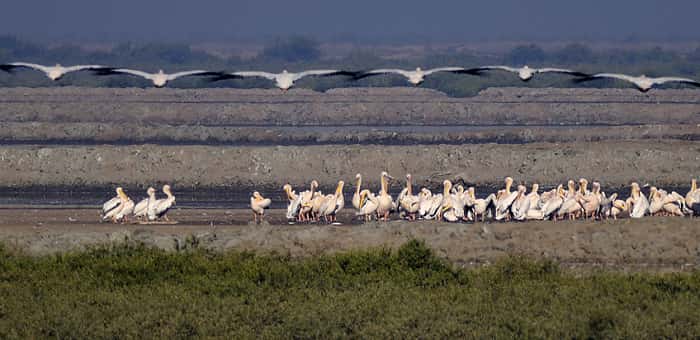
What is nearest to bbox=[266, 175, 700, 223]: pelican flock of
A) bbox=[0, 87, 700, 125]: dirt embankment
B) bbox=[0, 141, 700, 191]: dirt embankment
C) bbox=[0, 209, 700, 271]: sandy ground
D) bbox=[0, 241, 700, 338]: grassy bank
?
bbox=[0, 209, 700, 271]: sandy ground

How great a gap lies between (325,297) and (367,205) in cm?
1044

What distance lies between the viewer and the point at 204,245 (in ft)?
89.7

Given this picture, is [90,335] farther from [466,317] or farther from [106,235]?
[106,235]

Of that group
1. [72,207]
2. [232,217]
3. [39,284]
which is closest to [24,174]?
[72,207]

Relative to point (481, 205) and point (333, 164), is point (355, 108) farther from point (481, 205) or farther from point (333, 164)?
point (481, 205)

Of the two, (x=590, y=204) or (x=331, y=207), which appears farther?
(x=590, y=204)

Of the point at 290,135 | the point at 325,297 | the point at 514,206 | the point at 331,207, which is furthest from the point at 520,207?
the point at 290,135

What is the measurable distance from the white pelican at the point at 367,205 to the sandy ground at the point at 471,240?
2172 mm

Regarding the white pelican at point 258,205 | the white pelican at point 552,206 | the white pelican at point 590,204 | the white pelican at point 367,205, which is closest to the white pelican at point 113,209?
the white pelican at point 258,205

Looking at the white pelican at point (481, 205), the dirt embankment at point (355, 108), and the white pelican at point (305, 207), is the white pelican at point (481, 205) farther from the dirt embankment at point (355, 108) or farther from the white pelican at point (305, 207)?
the dirt embankment at point (355, 108)

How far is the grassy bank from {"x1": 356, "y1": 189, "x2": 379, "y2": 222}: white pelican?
747cm

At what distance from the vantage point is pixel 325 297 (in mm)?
21812

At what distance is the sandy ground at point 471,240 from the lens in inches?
1072

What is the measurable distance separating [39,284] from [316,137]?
29.1 metres
